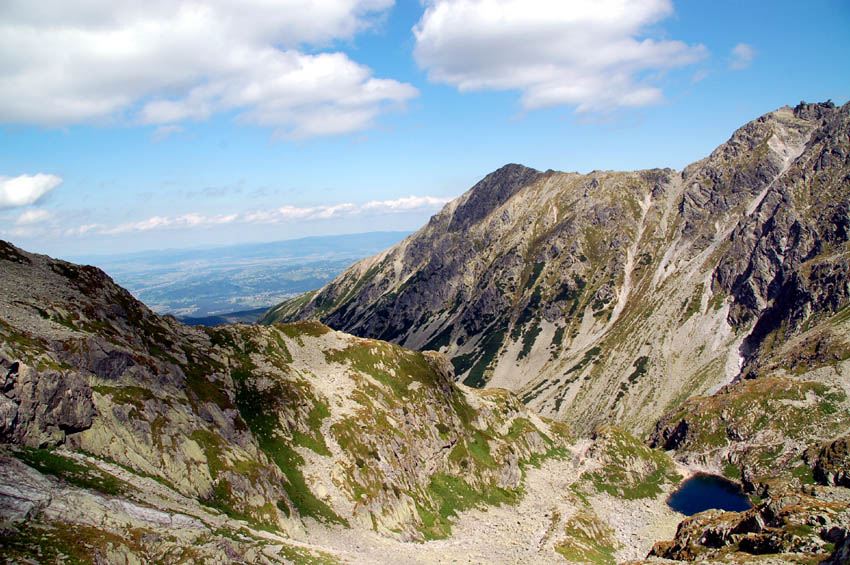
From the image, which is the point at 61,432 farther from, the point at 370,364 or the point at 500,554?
the point at 370,364

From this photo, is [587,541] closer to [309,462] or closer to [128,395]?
[309,462]

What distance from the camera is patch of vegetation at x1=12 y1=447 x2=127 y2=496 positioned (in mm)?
43250

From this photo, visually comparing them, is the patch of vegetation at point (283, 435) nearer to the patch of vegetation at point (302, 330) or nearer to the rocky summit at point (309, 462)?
the rocky summit at point (309, 462)

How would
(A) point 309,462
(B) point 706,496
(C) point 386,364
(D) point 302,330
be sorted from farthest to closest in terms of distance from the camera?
(B) point 706,496, (D) point 302,330, (C) point 386,364, (A) point 309,462

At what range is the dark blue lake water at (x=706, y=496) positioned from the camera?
4961 inches

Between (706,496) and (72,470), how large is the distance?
147 meters

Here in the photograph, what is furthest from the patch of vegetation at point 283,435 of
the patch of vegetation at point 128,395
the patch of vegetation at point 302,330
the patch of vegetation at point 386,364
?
the patch of vegetation at point 302,330

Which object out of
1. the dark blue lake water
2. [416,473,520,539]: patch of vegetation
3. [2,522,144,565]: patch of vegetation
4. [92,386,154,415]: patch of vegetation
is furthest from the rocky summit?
the dark blue lake water

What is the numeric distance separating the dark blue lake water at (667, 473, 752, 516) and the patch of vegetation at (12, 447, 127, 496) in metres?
126

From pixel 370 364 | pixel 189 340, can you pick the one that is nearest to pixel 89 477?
pixel 189 340

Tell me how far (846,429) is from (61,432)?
189m

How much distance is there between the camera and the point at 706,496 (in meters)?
133

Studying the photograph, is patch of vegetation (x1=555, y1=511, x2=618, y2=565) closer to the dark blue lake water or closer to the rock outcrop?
the rock outcrop

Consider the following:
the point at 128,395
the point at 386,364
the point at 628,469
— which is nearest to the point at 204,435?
the point at 128,395
